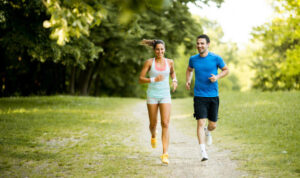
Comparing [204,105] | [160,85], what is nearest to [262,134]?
[204,105]

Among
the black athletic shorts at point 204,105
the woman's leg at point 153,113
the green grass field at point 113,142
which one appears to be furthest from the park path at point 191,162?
the black athletic shorts at point 204,105

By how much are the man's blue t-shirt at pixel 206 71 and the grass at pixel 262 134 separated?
1.43m

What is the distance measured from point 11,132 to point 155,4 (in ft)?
26.3

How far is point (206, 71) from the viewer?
641 cm

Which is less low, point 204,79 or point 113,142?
point 204,79

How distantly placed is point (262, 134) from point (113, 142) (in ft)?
12.7

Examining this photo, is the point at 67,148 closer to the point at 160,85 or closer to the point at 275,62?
the point at 160,85

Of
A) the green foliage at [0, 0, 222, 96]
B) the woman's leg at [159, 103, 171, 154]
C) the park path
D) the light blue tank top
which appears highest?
the green foliage at [0, 0, 222, 96]

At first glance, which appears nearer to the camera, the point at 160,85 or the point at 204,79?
the point at 160,85

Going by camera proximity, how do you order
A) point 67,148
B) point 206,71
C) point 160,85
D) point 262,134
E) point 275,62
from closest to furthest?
point 160,85, point 206,71, point 67,148, point 262,134, point 275,62

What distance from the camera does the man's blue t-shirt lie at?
6406 millimetres

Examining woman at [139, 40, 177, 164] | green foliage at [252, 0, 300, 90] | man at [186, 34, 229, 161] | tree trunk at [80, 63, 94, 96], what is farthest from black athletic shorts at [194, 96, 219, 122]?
tree trunk at [80, 63, 94, 96]

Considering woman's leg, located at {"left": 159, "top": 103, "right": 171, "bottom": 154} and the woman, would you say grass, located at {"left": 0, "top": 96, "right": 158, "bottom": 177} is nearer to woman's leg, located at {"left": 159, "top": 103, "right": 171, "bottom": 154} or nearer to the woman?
woman's leg, located at {"left": 159, "top": 103, "right": 171, "bottom": 154}

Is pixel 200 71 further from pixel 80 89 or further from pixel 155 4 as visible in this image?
pixel 80 89
